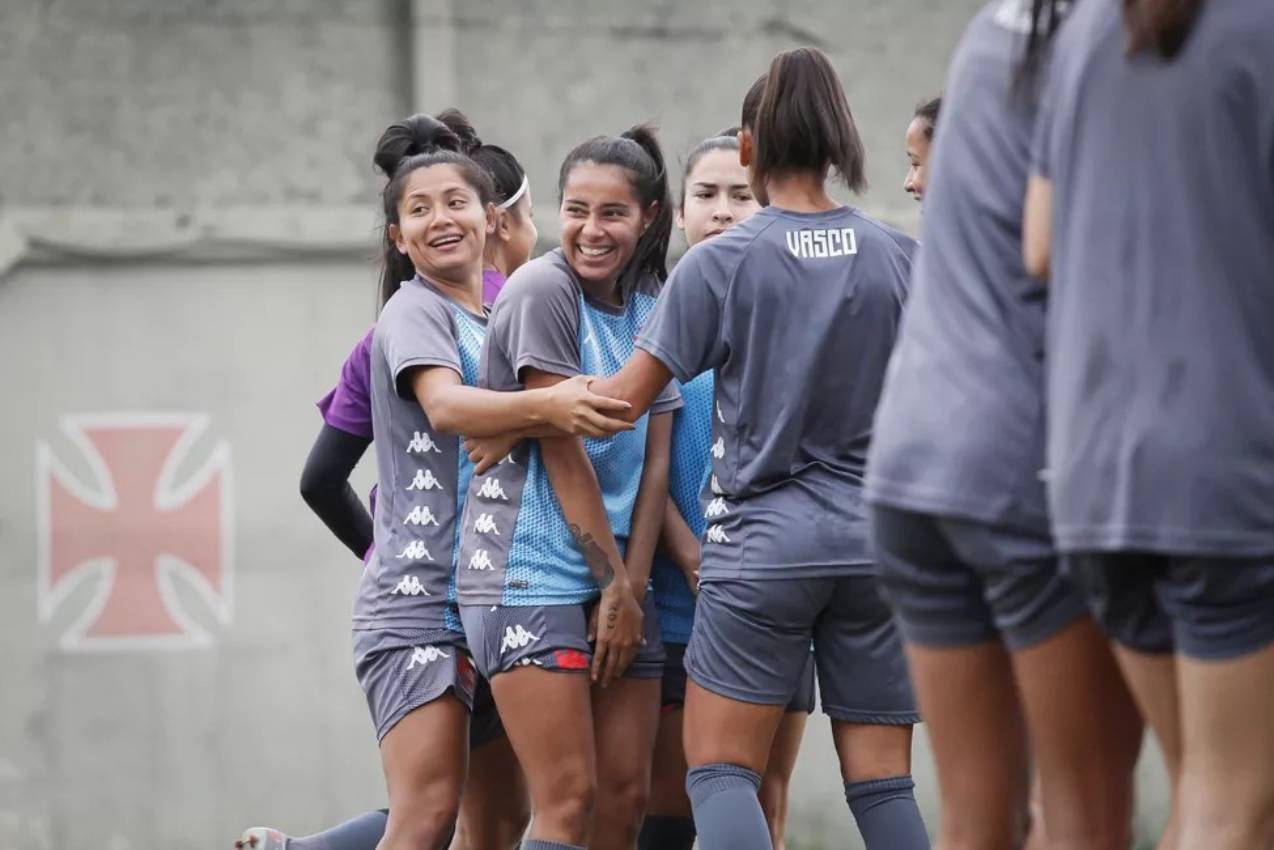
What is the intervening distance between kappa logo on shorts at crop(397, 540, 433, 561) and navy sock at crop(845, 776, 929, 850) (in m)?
1.01

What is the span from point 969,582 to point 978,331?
0.36m

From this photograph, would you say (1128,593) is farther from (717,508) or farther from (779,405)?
(717,508)

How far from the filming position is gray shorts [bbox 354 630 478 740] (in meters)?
4.36

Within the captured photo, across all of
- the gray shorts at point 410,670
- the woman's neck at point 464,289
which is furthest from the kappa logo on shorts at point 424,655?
the woman's neck at point 464,289

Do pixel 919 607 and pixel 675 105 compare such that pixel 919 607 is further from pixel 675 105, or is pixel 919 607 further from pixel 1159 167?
pixel 675 105

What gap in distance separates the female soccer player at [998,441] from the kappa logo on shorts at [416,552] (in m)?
1.80

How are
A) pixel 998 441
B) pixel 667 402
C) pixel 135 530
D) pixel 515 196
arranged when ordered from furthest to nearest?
pixel 135 530 → pixel 515 196 → pixel 667 402 → pixel 998 441

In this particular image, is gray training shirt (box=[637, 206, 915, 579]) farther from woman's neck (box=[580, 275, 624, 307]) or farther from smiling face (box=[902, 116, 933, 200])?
smiling face (box=[902, 116, 933, 200])

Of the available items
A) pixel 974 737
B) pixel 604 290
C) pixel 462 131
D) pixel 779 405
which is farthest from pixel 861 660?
pixel 462 131

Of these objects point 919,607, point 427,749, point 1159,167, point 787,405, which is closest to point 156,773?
point 427,749

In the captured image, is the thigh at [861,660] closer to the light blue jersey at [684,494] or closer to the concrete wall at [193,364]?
the light blue jersey at [684,494]

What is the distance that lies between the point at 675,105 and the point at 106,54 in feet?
6.87

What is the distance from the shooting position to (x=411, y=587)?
174 inches

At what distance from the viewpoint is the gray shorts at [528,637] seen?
4.18m
